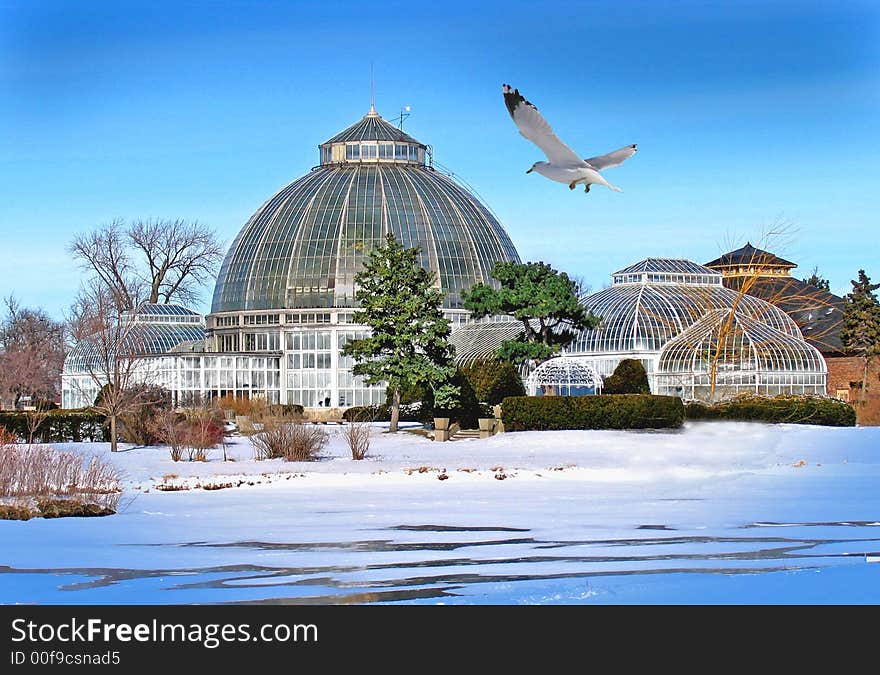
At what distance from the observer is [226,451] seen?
41750 millimetres

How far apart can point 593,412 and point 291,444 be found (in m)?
13.7

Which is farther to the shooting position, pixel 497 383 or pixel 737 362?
pixel 737 362

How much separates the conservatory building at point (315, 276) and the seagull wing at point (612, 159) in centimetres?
4928

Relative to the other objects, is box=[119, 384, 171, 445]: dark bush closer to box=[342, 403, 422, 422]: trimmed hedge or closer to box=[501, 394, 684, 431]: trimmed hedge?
box=[501, 394, 684, 431]: trimmed hedge

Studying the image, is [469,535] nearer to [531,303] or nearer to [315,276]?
[531,303]

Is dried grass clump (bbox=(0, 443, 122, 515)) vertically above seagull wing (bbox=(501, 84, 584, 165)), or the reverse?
seagull wing (bbox=(501, 84, 584, 165))

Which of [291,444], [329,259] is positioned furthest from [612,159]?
[329,259]

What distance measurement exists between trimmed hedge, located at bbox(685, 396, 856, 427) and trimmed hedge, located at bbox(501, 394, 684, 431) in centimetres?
216

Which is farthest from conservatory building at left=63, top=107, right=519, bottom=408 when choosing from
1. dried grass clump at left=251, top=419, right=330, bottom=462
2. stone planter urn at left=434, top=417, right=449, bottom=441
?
dried grass clump at left=251, top=419, right=330, bottom=462

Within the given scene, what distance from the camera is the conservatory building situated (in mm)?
74188

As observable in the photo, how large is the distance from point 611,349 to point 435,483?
3540cm

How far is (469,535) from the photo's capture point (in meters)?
22.9

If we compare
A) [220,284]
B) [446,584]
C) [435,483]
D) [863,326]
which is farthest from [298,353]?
[446,584]
